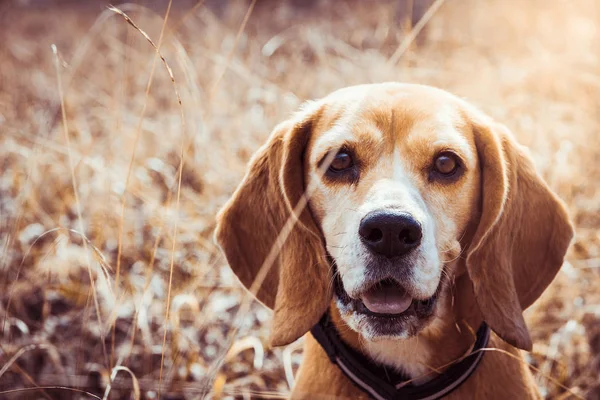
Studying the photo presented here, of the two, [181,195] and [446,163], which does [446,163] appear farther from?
[181,195]

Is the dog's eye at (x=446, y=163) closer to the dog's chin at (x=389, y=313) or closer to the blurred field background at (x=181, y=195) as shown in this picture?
the dog's chin at (x=389, y=313)

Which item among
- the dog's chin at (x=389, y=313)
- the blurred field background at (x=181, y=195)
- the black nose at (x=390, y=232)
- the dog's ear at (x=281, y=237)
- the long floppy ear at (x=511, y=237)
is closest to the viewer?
the black nose at (x=390, y=232)

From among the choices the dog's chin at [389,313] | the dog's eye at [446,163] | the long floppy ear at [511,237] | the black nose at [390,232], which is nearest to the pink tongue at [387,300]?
the dog's chin at [389,313]

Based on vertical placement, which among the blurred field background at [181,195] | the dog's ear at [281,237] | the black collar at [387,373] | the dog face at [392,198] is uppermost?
Answer: the dog face at [392,198]

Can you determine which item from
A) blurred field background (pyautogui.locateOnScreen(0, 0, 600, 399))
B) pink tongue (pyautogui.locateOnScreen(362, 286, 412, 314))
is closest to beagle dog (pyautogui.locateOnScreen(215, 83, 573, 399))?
pink tongue (pyautogui.locateOnScreen(362, 286, 412, 314))

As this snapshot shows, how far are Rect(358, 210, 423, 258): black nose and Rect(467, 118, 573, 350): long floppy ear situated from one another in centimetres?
39

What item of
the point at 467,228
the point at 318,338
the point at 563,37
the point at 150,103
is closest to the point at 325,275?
the point at 318,338

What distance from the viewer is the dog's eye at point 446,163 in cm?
228

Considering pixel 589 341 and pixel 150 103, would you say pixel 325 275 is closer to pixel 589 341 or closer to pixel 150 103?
pixel 589 341

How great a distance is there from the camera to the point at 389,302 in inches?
83.4

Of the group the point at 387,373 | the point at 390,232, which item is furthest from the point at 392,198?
the point at 387,373

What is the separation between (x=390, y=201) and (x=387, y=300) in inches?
14.1

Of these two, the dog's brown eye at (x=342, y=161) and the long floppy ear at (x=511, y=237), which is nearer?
the long floppy ear at (x=511, y=237)

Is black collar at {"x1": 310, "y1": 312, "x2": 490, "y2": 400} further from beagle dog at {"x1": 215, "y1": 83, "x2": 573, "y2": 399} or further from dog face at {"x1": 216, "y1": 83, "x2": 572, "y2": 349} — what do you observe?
dog face at {"x1": 216, "y1": 83, "x2": 572, "y2": 349}
